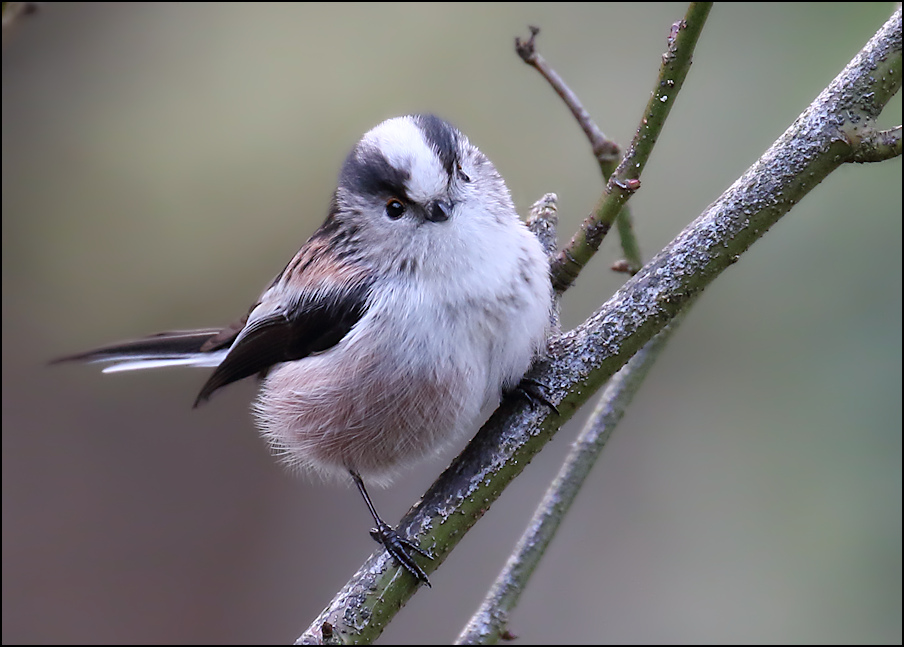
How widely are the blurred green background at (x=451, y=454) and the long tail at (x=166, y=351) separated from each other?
1.39 m

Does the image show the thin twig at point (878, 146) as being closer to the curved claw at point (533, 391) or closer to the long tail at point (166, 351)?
the curved claw at point (533, 391)

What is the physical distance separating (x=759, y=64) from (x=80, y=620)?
372 centimetres

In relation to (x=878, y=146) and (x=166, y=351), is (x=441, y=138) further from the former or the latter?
(x=166, y=351)

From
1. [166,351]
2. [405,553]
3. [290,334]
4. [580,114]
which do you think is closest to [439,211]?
[580,114]

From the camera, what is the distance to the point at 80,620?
3.80 meters

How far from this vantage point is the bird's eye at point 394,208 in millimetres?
1776

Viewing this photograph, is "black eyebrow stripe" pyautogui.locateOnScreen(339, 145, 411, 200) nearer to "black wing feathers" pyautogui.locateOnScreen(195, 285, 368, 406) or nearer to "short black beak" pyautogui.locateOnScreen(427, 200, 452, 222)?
"short black beak" pyautogui.locateOnScreen(427, 200, 452, 222)

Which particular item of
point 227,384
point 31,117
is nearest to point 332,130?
point 31,117

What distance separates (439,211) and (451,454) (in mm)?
1325

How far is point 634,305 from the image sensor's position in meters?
1.53

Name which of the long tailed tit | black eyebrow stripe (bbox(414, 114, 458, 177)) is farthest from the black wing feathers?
black eyebrow stripe (bbox(414, 114, 458, 177))

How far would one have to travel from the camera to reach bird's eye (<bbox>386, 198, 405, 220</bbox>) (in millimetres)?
1776

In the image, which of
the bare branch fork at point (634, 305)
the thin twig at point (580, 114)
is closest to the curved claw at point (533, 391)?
the bare branch fork at point (634, 305)

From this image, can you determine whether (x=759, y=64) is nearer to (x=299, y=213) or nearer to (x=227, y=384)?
(x=299, y=213)
